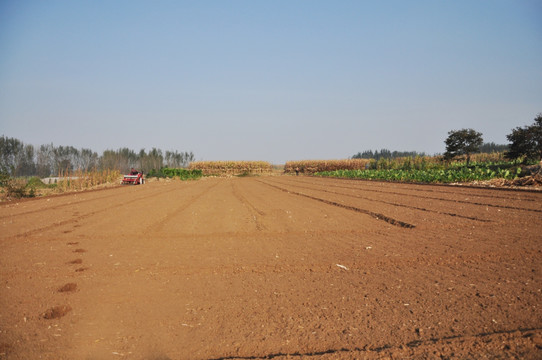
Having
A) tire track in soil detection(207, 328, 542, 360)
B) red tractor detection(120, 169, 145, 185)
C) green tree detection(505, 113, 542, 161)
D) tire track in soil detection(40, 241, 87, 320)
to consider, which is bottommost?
tire track in soil detection(40, 241, 87, 320)

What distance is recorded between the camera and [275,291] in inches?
151

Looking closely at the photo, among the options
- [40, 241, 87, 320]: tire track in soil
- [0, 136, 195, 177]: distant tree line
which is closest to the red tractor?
[0, 136, 195, 177]: distant tree line

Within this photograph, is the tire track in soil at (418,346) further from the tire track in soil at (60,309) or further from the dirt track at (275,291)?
the tire track in soil at (60,309)

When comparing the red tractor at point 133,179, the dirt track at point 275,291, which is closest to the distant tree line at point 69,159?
the red tractor at point 133,179

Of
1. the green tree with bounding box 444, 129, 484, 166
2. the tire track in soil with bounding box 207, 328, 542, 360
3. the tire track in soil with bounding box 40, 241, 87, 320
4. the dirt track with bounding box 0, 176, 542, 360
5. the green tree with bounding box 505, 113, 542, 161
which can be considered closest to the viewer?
the tire track in soil with bounding box 207, 328, 542, 360

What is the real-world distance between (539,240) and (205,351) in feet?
Result: 20.7

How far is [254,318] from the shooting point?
3188 mm

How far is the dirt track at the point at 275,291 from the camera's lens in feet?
8.84

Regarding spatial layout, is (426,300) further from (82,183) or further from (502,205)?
(82,183)

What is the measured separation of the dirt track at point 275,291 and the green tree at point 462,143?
33417mm

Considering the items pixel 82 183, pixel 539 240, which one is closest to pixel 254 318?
pixel 539 240

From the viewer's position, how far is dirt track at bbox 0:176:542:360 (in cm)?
270

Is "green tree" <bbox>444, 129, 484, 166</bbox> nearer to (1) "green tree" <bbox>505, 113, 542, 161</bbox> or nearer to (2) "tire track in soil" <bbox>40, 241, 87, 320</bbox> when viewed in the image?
(1) "green tree" <bbox>505, 113, 542, 161</bbox>

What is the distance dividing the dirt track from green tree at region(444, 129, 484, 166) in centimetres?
3342
